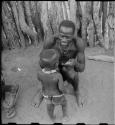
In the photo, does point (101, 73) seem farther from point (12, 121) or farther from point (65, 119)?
point (12, 121)

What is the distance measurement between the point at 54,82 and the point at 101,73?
42.7 inches

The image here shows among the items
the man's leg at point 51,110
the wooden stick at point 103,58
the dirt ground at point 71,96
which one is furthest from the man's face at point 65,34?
the wooden stick at point 103,58

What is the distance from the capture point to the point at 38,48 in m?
4.68

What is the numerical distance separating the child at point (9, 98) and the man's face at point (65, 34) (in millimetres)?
890

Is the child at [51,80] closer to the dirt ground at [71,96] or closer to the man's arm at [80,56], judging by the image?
the dirt ground at [71,96]

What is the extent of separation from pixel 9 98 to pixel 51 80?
687 millimetres

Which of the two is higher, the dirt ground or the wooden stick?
the wooden stick

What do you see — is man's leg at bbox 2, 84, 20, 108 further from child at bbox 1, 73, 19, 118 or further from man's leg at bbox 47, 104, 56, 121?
man's leg at bbox 47, 104, 56, 121

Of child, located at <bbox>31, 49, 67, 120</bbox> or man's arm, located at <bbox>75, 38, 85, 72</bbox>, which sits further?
man's arm, located at <bbox>75, 38, 85, 72</bbox>

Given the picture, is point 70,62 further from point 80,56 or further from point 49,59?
point 49,59

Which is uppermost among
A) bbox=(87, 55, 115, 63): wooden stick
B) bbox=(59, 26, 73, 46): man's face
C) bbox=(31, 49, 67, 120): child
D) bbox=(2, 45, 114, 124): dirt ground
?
bbox=(59, 26, 73, 46): man's face

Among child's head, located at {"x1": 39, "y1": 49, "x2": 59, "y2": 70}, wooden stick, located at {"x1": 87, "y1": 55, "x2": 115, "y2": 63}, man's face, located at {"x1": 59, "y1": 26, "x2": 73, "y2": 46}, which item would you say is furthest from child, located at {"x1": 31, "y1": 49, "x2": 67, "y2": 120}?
wooden stick, located at {"x1": 87, "y1": 55, "x2": 115, "y2": 63}

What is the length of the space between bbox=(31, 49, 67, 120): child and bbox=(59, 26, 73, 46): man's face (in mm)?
167

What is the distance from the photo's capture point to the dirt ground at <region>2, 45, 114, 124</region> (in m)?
3.66
